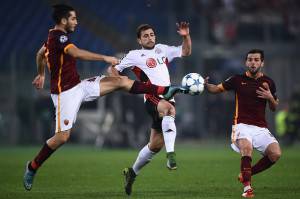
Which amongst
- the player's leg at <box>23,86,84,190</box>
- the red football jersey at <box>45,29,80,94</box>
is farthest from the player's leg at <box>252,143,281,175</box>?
the red football jersey at <box>45,29,80,94</box>

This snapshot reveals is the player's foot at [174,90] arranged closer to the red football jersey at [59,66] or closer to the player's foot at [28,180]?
the red football jersey at [59,66]

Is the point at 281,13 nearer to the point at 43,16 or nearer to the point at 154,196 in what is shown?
the point at 43,16

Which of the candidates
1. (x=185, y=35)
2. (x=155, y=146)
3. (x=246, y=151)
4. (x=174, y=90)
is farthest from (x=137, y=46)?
(x=246, y=151)

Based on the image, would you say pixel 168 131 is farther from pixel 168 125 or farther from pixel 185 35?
pixel 185 35

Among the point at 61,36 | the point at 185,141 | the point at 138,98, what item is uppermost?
the point at 61,36

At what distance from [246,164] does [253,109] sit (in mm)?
890

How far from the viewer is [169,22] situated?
26406 millimetres

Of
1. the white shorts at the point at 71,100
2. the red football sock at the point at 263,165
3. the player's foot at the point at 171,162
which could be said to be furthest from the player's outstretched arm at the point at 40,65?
the red football sock at the point at 263,165

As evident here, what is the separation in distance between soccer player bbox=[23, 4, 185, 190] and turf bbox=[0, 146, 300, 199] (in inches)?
24.8

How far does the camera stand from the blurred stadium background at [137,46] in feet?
77.4

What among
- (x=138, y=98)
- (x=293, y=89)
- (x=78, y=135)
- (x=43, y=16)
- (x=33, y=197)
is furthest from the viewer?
(x=43, y=16)

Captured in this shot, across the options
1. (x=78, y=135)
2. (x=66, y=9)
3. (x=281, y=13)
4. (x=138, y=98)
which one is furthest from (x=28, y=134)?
(x=66, y=9)

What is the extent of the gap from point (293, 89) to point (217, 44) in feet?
10.7

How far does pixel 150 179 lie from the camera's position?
39.9 ft
